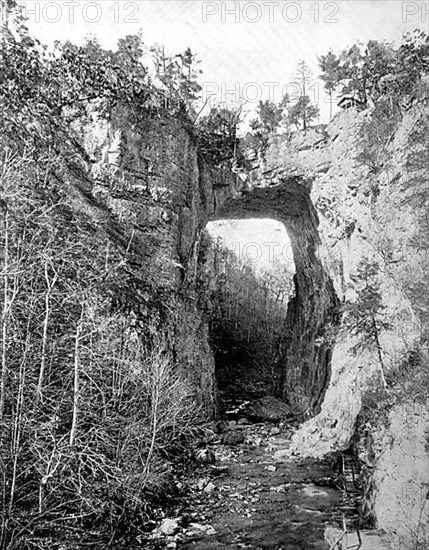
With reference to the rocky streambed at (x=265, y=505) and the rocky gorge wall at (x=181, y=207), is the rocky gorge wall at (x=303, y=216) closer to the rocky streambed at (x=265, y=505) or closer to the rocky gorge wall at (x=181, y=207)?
the rocky gorge wall at (x=181, y=207)

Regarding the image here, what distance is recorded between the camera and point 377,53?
2633 centimetres

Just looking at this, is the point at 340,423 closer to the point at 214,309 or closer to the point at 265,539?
the point at 265,539

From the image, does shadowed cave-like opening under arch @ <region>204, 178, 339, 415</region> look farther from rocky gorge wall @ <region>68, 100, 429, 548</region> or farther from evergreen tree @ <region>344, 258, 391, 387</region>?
evergreen tree @ <region>344, 258, 391, 387</region>

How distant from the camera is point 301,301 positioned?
3444 centimetres

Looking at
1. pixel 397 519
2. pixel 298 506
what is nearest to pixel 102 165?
pixel 298 506

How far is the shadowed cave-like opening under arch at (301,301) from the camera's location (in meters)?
28.5

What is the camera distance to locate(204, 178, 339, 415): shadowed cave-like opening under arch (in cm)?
2855

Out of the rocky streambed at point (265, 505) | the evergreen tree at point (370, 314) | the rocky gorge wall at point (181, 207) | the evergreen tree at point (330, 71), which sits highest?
the evergreen tree at point (330, 71)

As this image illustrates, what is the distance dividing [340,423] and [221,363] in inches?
906

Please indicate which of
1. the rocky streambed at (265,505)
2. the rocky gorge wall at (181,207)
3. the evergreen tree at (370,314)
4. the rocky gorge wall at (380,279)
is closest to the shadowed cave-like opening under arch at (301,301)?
the rocky gorge wall at (181,207)

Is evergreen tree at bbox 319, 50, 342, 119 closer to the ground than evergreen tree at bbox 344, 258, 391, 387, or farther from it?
farther from it

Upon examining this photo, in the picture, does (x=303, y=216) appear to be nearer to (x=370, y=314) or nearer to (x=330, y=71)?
(x=330, y=71)

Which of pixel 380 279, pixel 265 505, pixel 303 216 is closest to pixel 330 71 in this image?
pixel 303 216

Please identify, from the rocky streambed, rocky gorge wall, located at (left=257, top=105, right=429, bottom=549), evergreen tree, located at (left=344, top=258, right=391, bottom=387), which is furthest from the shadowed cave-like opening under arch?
the rocky streambed
